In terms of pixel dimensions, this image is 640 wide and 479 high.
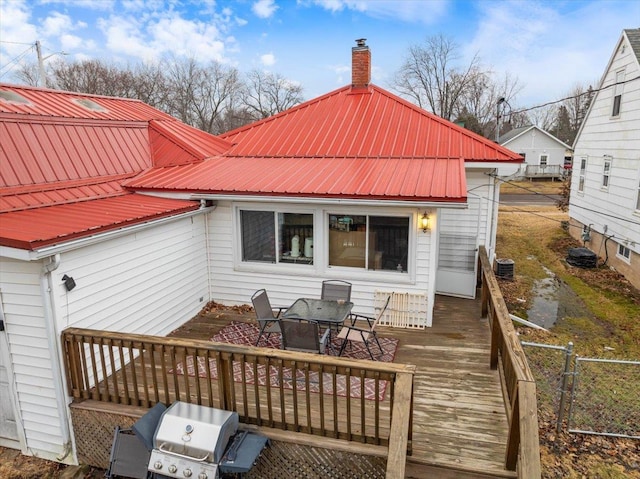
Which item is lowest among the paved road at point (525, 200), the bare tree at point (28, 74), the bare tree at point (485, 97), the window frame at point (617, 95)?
the paved road at point (525, 200)

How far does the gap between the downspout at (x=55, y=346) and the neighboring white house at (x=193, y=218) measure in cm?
1

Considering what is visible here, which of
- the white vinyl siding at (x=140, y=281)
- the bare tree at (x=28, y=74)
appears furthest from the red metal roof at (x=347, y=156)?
the bare tree at (x=28, y=74)

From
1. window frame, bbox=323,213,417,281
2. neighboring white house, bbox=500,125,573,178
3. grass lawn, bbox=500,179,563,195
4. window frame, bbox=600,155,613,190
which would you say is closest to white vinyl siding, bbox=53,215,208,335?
window frame, bbox=323,213,417,281

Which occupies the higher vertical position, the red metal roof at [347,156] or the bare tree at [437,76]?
the bare tree at [437,76]

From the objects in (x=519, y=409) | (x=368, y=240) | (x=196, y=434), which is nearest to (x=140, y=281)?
(x=196, y=434)

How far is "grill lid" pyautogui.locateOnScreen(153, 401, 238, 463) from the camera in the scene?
415 cm

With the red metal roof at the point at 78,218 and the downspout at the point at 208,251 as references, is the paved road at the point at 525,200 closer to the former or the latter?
the downspout at the point at 208,251

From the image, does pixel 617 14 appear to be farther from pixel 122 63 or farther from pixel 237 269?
pixel 122 63

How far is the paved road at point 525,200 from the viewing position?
29672 mm

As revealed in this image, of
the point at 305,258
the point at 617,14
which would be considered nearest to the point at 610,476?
the point at 305,258

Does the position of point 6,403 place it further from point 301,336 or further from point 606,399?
point 606,399

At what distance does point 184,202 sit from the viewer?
8000 mm

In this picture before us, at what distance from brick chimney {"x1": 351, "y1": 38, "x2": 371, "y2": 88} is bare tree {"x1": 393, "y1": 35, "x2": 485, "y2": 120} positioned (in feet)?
104

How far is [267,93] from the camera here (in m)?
49.1
